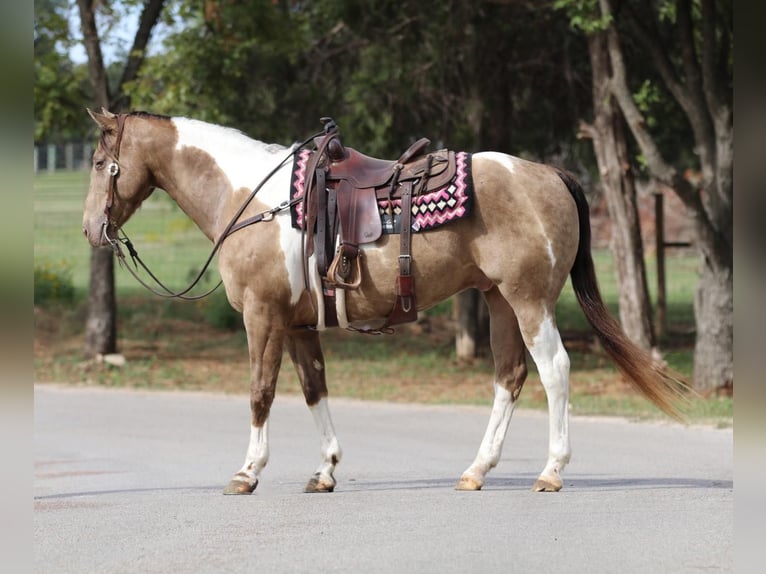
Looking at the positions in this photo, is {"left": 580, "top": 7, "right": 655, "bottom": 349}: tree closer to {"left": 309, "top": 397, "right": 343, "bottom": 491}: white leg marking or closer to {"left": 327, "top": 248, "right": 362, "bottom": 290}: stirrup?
{"left": 309, "top": 397, "right": 343, "bottom": 491}: white leg marking

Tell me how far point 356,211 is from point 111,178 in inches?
76.3

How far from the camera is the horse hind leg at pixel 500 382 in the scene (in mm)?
8367

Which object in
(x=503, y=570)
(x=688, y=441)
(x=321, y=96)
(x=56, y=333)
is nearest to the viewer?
(x=503, y=570)

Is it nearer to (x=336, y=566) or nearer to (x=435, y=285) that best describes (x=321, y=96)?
(x=435, y=285)

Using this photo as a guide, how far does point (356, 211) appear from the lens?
324 inches

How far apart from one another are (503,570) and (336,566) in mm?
829

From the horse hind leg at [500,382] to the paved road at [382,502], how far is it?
0.73 feet

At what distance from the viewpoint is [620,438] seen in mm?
12453

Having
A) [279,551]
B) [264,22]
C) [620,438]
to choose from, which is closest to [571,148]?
[264,22]

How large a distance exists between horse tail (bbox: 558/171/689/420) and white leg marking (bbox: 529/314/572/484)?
0.54m

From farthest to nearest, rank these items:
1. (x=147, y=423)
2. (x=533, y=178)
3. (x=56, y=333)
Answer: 1. (x=56, y=333)
2. (x=147, y=423)
3. (x=533, y=178)

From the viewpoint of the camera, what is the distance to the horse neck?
28.7 feet

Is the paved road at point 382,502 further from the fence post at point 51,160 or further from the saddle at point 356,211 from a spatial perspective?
the fence post at point 51,160

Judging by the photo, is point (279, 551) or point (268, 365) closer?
point (279, 551)
